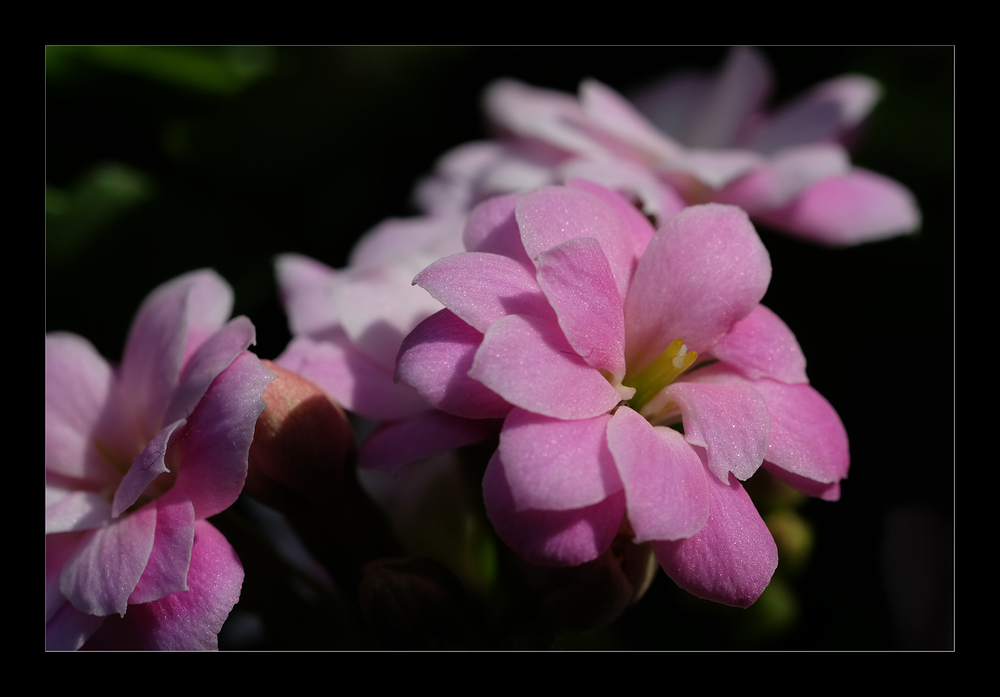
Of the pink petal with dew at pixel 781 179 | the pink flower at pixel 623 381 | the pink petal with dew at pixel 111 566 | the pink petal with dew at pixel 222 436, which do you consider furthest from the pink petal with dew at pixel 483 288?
the pink petal with dew at pixel 781 179

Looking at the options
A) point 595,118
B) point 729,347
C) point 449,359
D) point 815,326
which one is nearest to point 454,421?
point 449,359

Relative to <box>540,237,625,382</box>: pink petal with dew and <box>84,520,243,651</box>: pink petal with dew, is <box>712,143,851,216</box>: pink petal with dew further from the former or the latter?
<box>84,520,243,651</box>: pink petal with dew

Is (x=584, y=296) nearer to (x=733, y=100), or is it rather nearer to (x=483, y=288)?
(x=483, y=288)

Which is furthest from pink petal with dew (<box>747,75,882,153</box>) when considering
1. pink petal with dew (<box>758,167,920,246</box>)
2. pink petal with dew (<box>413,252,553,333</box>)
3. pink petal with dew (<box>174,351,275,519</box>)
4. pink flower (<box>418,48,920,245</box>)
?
pink petal with dew (<box>174,351,275,519</box>)

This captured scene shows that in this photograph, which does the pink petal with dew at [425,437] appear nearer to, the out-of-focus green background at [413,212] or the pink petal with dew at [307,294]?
the pink petal with dew at [307,294]

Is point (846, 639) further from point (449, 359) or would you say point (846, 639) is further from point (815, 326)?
point (449, 359)
